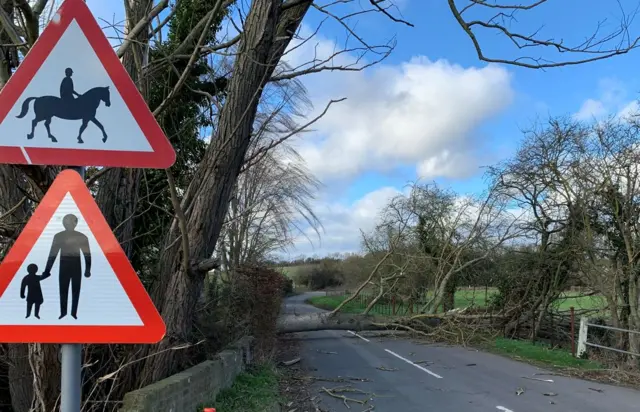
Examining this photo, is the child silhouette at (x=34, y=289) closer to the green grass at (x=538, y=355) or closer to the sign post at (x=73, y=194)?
the sign post at (x=73, y=194)

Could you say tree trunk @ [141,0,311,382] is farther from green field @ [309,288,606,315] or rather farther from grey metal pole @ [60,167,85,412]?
green field @ [309,288,606,315]

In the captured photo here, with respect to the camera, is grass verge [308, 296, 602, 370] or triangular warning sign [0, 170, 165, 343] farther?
grass verge [308, 296, 602, 370]

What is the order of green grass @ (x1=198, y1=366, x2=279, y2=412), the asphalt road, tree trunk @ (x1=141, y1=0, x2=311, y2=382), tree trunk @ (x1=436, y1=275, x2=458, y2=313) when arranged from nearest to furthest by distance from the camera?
1. tree trunk @ (x1=141, y1=0, x2=311, y2=382)
2. green grass @ (x1=198, y1=366, x2=279, y2=412)
3. the asphalt road
4. tree trunk @ (x1=436, y1=275, x2=458, y2=313)

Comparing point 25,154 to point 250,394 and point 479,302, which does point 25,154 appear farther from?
point 479,302

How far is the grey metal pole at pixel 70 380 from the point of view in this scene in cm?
203

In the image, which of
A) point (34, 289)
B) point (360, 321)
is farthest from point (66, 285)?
point (360, 321)

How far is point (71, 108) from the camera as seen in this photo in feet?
7.35

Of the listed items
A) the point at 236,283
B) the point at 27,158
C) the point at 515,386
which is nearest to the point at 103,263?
the point at 27,158

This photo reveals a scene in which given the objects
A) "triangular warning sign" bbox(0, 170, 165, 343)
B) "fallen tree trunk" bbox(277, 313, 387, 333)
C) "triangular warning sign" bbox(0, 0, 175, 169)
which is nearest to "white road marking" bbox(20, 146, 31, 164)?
"triangular warning sign" bbox(0, 0, 175, 169)

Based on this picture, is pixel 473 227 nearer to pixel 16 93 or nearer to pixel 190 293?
pixel 190 293

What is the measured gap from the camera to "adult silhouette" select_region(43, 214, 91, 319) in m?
2.12

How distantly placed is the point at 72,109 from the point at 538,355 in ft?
48.0

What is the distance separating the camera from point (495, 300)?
62.6ft

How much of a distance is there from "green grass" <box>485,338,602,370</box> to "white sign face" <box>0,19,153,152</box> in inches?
520
